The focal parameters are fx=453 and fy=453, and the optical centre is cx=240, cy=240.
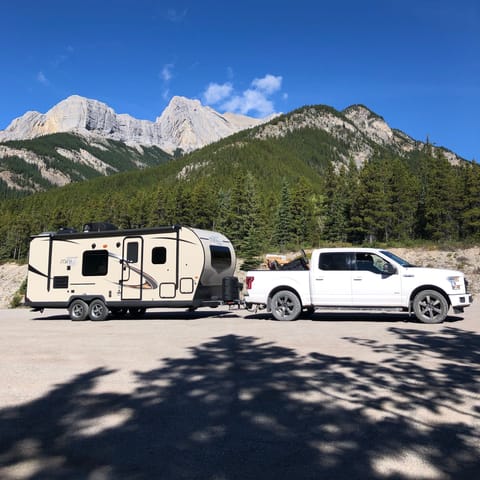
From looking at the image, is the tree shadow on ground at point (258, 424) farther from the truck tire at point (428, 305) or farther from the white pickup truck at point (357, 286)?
the white pickup truck at point (357, 286)

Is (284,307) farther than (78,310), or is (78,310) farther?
(78,310)

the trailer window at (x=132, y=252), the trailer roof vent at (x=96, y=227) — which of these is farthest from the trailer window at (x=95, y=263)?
the trailer roof vent at (x=96, y=227)

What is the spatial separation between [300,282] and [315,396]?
820cm

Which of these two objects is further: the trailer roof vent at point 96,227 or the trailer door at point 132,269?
the trailer roof vent at point 96,227

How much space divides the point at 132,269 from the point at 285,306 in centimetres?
558

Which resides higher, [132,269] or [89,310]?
[132,269]

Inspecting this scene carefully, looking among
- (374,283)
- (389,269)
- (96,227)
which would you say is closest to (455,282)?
(389,269)

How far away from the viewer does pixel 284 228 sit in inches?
2522

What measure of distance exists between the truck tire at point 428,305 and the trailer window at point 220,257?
21.8 feet

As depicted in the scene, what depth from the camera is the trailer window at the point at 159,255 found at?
1555 cm

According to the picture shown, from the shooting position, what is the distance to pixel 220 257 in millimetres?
16328

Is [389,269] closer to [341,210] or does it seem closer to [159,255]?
[159,255]

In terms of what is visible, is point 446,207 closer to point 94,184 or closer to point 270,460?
point 270,460

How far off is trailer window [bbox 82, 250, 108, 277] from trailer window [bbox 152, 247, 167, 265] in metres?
1.91
